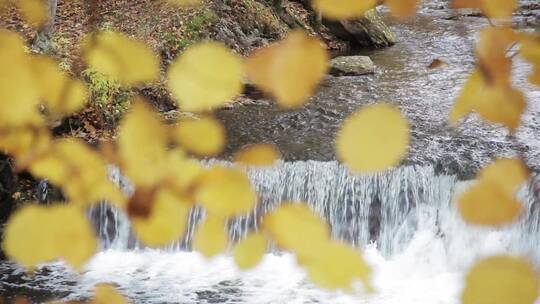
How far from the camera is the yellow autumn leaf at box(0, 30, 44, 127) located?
0.71 m

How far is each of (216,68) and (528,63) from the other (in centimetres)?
45

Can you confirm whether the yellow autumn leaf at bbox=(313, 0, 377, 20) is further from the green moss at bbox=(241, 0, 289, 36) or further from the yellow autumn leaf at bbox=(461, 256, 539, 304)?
the green moss at bbox=(241, 0, 289, 36)

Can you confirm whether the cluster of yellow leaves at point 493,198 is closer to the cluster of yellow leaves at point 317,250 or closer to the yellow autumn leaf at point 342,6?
the cluster of yellow leaves at point 317,250

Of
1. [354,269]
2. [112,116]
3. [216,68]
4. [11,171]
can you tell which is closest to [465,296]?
[354,269]

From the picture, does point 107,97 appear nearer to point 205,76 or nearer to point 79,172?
point 79,172

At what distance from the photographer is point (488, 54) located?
0.70 m

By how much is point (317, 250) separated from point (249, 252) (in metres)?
0.19

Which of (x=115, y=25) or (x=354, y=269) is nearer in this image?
(x=354, y=269)

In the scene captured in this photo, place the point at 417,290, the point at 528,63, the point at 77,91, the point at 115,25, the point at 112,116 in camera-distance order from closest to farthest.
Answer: the point at 528,63 < the point at 77,91 < the point at 417,290 < the point at 112,116 < the point at 115,25

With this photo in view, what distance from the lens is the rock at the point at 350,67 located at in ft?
26.0

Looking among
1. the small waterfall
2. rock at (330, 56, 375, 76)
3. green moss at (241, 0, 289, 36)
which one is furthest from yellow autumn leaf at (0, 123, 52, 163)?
green moss at (241, 0, 289, 36)

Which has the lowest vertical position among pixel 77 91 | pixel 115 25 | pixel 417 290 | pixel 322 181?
pixel 417 290

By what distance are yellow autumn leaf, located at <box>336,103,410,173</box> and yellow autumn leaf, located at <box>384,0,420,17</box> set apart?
0.78ft

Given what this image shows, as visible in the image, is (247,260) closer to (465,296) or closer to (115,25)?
(465,296)
